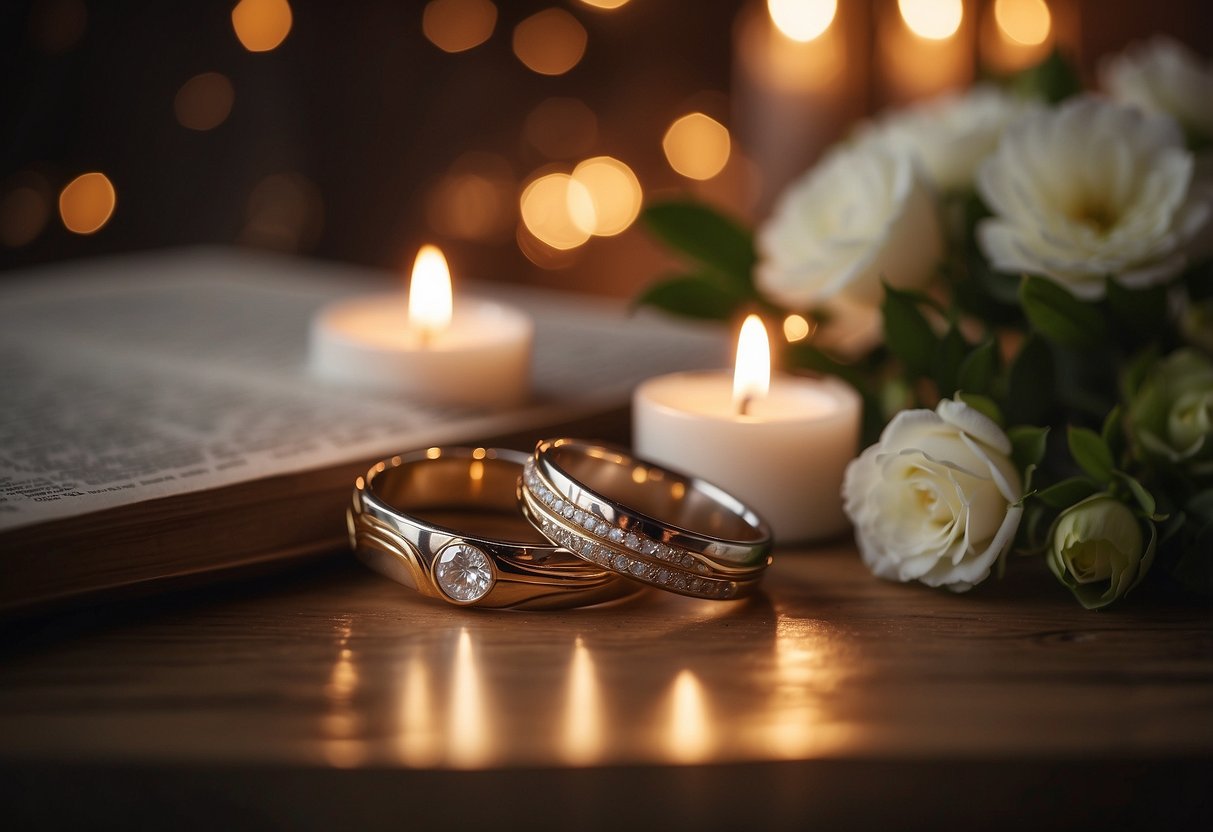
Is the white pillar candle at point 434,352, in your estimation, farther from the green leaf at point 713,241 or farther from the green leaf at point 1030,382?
the green leaf at point 1030,382

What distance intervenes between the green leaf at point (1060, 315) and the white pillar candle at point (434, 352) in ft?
1.04

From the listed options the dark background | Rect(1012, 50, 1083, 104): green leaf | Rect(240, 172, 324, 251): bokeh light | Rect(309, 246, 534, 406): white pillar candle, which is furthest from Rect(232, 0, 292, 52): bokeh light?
Rect(1012, 50, 1083, 104): green leaf

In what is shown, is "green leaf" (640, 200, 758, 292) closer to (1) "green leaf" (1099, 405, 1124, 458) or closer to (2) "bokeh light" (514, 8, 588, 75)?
(1) "green leaf" (1099, 405, 1124, 458)

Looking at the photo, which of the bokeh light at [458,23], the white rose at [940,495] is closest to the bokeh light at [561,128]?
the bokeh light at [458,23]

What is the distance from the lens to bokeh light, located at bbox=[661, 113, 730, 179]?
153cm

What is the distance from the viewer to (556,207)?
1.55 meters

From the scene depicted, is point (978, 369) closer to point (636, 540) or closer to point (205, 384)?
point (636, 540)

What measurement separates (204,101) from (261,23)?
0.12 meters

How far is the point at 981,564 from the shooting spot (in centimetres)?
51

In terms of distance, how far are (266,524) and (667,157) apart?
111 cm

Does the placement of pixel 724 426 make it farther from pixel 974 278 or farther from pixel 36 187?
pixel 36 187

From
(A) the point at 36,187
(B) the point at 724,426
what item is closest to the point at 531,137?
(A) the point at 36,187

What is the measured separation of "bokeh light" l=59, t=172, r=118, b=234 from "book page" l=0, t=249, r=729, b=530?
247mm

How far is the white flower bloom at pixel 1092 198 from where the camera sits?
0.57 m
